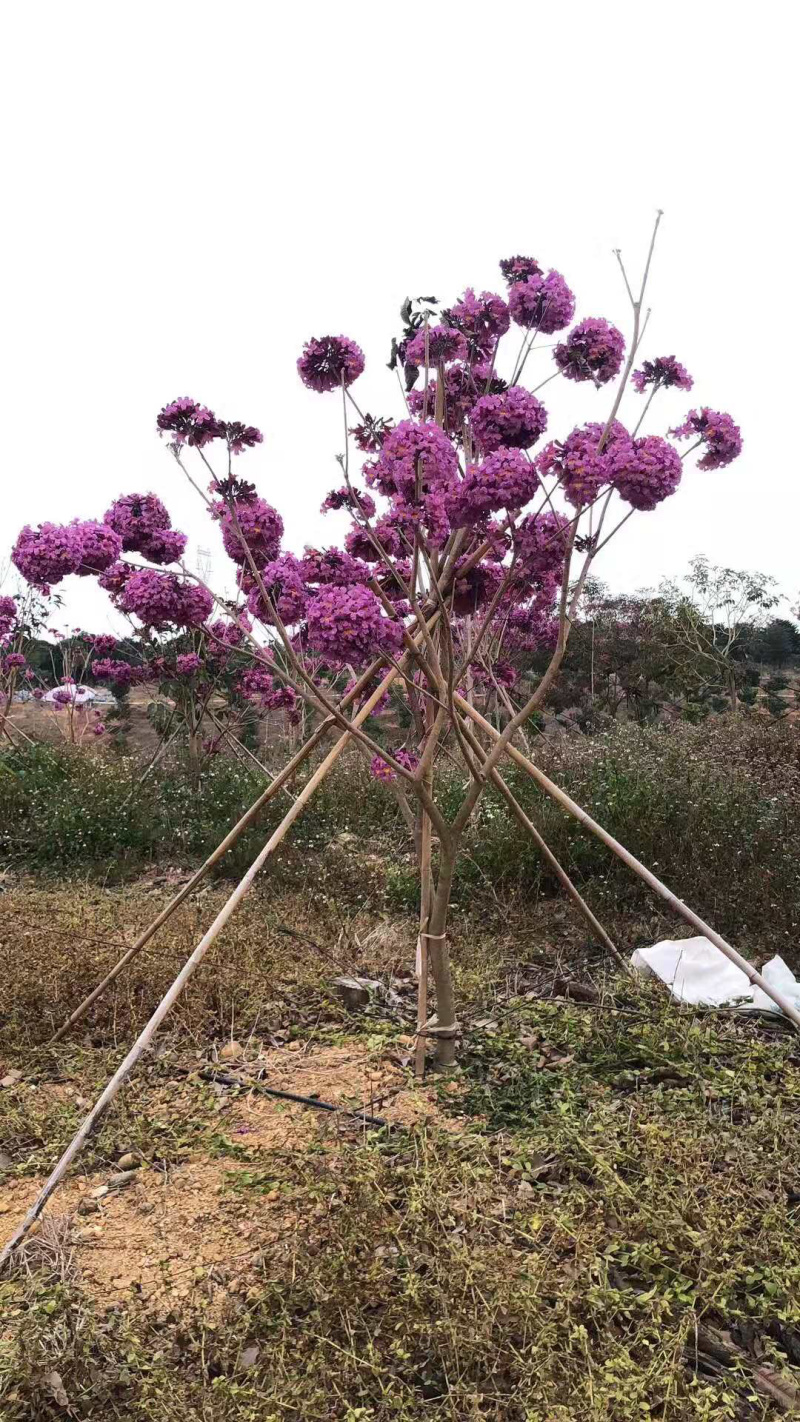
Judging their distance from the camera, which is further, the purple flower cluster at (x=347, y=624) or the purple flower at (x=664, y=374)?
the purple flower at (x=664, y=374)

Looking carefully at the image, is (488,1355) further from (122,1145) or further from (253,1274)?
(122,1145)

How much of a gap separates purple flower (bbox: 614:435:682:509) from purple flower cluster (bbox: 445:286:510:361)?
0.68 m

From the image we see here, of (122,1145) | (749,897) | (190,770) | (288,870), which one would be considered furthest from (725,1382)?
(190,770)

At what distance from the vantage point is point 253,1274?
1.85 metres

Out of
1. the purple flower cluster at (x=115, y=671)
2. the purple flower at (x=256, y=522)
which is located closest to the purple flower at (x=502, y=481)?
the purple flower at (x=256, y=522)

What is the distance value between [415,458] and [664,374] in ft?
3.49

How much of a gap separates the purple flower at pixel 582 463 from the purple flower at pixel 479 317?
50 centimetres

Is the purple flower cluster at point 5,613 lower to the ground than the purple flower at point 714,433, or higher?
lower

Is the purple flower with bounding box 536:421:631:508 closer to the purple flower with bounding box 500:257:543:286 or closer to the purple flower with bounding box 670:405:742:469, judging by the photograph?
the purple flower with bounding box 670:405:742:469

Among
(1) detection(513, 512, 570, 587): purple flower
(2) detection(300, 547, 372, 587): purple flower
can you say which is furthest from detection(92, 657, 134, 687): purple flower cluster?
(1) detection(513, 512, 570, 587): purple flower

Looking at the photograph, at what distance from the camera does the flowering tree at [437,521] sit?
234 cm

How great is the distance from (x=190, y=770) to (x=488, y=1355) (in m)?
6.18

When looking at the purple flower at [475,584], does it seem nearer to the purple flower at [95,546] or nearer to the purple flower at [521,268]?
the purple flower at [521,268]

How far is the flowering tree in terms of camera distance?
2336 millimetres
